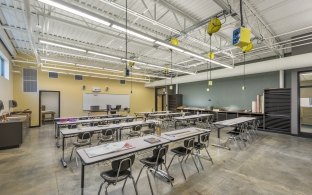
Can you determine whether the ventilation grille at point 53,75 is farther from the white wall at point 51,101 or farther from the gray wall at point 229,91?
the gray wall at point 229,91

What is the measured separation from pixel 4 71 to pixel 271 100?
41.1 feet

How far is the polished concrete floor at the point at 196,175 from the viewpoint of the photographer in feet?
8.98

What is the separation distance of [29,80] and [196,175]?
33.5 feet

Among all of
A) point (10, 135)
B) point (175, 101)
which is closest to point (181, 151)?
point (10, 135)

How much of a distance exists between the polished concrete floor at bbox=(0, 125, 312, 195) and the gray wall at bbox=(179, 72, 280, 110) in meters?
4.61

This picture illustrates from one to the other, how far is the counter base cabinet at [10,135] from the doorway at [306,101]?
427 inches

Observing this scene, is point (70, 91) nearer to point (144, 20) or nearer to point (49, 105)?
point (49, 105)

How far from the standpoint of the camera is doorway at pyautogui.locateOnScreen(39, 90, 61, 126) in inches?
399

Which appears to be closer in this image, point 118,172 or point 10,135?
point 118,172

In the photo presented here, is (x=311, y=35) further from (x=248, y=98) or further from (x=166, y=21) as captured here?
(x=166, y=21)

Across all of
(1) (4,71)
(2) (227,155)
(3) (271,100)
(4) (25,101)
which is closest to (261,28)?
(3) (271,100)

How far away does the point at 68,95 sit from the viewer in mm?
10336

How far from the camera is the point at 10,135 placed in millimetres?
4977

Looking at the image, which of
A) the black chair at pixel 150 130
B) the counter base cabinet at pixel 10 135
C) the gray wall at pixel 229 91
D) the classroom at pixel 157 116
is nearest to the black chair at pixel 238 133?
the classroom at pixel 157 116
